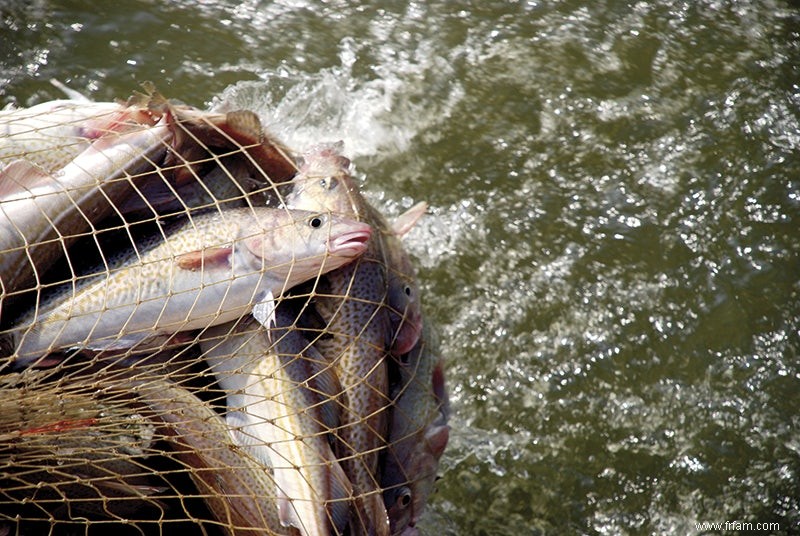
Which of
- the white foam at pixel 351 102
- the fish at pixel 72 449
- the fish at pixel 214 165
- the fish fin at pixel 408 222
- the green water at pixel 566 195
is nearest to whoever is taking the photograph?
the fish at pixel 72 449

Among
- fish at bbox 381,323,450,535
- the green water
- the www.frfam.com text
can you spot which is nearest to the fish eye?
fish at bbox 381,323,450,535

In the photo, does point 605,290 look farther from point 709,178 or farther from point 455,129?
point 455,129

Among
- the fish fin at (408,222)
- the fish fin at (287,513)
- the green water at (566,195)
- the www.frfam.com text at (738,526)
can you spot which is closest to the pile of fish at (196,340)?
the fish fin at (287,513)

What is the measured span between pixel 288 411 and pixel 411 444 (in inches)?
20.5

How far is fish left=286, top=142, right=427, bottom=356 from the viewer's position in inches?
123

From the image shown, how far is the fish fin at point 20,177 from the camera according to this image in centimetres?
296

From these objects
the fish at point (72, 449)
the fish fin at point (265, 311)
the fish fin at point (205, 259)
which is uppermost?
the fish fin at point (205, 259)

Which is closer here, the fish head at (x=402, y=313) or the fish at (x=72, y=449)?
the fish at (x=72, y=449)

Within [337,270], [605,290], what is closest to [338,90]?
[605,290]

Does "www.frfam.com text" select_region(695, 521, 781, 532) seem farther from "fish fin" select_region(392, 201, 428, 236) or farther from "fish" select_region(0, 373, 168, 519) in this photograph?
"fish" select_region(0, 373, 168, 519)

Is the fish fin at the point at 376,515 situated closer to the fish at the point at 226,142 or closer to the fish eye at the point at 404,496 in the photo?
the fish eye at the point at 404,496

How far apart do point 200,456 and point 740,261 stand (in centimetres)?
385

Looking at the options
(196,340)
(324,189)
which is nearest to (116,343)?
(196,340)

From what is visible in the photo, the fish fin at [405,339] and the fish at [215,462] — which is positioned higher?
the fish fin at [405,339]
